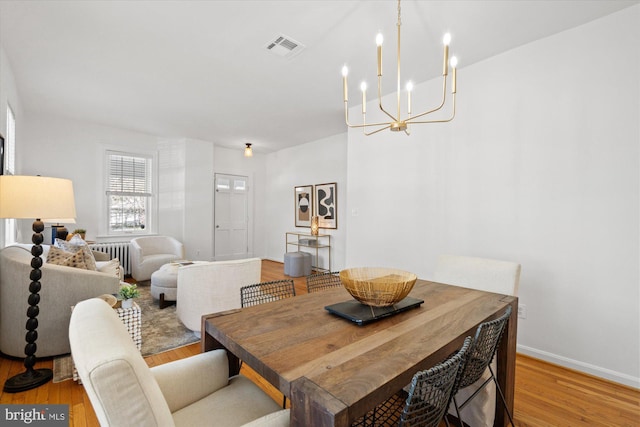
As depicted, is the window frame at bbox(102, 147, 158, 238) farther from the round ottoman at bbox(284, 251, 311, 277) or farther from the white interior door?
the round ottoman at bbox(284, 251, 311, 277)

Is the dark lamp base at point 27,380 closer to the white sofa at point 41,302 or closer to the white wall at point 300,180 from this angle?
the white sofa at point 41,302

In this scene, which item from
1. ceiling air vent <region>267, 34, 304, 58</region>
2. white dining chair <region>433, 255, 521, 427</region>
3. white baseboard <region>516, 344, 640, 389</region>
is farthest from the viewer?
ceiling air vent <region>267, 34, 304, 58</region>

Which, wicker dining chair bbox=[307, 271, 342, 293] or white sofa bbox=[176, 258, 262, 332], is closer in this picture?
wicker dining chair bbox=[307, 271, 342, 293]

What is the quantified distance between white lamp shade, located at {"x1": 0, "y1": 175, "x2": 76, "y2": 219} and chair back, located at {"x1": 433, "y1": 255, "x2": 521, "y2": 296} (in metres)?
2.82

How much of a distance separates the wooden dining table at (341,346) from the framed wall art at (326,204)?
3979 millimetres

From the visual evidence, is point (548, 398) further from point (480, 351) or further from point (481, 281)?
point (480, 351)

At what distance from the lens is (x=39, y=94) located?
3912mm

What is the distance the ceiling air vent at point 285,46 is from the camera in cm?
260

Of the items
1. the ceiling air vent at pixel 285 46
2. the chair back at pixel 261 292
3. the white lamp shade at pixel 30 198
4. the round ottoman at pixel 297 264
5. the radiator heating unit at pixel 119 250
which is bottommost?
the round ottoman at pixel 297 264

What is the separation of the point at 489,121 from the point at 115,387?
3.28 meters

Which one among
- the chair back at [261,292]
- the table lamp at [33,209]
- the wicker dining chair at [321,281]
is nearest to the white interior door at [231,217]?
the table lamp at [33,209]

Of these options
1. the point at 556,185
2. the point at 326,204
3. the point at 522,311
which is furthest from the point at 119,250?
the point at 556,185

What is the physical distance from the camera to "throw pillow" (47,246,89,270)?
2742 millimetres

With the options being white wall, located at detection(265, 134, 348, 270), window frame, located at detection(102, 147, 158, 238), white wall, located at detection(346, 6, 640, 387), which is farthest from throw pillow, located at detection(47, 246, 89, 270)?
white wall, located at detection(265, 134, 348, 270)
